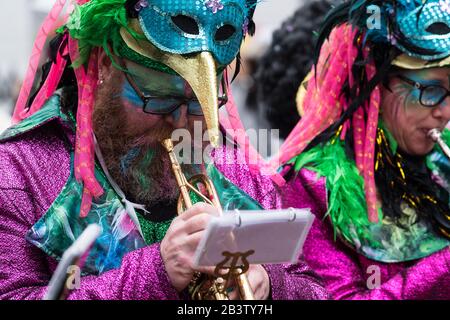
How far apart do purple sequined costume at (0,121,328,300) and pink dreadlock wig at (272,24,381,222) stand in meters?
0.79

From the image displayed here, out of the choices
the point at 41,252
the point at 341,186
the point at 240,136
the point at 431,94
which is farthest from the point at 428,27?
the point at 41,252

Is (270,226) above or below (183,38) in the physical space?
below

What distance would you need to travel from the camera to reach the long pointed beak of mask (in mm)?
2911

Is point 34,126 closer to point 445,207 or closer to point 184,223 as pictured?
point 184,223

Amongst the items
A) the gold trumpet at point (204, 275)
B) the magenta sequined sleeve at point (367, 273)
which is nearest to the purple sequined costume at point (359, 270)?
the magenta sequined sleeve at point (367, 273)

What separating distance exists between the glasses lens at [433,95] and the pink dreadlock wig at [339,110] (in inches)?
7.0

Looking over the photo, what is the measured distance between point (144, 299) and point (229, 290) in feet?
0.83

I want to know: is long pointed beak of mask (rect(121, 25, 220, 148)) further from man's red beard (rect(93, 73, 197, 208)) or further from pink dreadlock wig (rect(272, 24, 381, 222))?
pink dreadlock wig (rect(272, 24, 381, 222))

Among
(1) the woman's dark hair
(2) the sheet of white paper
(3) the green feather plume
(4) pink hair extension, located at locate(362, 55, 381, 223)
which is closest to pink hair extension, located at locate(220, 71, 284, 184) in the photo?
(3) the green feather plume

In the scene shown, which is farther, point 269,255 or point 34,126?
point 34,126

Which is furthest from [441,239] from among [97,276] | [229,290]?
[97,276]

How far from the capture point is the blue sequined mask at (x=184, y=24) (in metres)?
2.98

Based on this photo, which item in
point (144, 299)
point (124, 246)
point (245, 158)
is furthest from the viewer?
point (245, 158)

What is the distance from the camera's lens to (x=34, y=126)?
3043 millimetres
